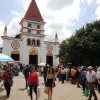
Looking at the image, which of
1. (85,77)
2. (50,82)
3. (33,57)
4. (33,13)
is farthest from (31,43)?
(50,82)

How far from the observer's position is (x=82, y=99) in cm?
1145

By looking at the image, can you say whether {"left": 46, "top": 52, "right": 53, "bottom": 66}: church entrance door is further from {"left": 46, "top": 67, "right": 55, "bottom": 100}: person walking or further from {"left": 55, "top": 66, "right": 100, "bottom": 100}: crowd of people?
{"left": 46, "top": 67, "right": 55, "bottom": 100}: person walking

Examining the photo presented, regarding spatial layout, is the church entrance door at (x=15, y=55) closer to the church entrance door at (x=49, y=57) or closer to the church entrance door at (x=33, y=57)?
the church entrance door at (x=33, y=57)

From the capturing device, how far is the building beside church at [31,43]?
55.8 meters

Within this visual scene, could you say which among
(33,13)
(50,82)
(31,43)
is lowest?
(50,82)

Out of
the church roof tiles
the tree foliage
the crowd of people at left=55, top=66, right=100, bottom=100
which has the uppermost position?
the church roof tiles

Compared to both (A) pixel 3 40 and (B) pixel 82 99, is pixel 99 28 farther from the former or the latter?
(A) pixel 3 40

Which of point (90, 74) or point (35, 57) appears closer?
point (90, 74)

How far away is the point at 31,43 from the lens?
5794 cm

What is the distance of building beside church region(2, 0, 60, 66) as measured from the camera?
183 feet

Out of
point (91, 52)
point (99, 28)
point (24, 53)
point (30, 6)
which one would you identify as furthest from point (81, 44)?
point (30, 6)

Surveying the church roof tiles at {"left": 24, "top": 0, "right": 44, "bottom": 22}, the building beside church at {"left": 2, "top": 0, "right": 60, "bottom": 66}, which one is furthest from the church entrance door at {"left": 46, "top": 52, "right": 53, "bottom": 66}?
the church roof tiles at {"left": 24, "top": 0, "right": 44, "bottom": 22}

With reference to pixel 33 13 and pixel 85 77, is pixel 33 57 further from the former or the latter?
pixel 85 77

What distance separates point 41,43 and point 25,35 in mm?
4939
